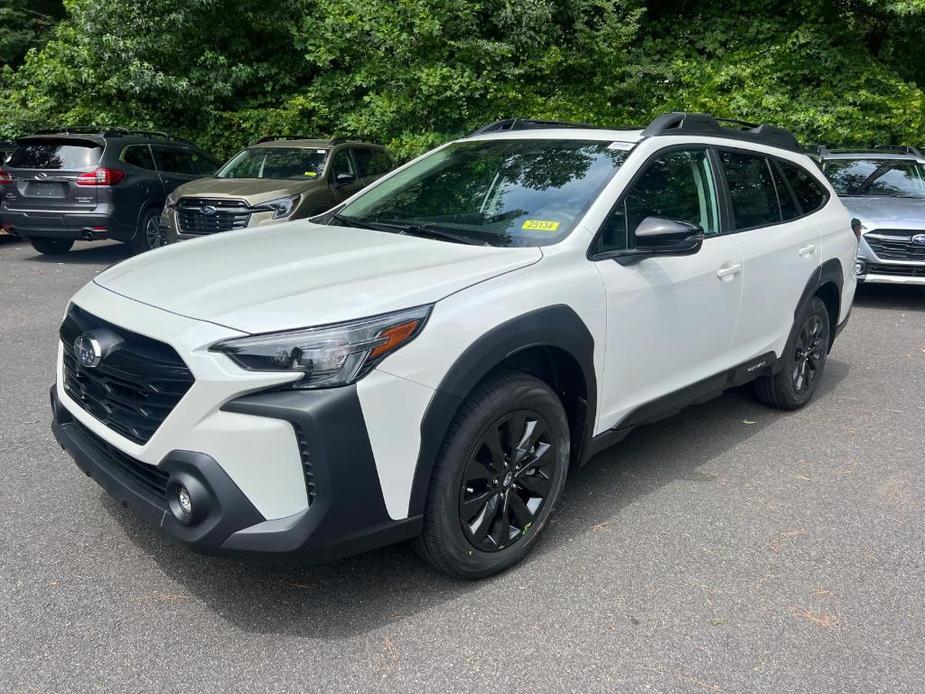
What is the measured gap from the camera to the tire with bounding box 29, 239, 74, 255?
39.4 ft

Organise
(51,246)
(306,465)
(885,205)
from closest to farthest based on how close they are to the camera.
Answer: (306,465), (885,205), (51,246)

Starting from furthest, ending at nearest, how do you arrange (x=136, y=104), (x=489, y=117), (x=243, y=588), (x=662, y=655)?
1. (x=136, y=104)
2. (x=489, y=117)
3. (x=243, y=588)
4. (x=662, y=655)

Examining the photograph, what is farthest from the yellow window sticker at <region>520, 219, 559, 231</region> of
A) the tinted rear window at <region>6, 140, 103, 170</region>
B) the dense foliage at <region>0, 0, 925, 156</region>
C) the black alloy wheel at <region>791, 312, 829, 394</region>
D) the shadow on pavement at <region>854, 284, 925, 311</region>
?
the dense foliage at <region>0, 0, 925, 156</region>

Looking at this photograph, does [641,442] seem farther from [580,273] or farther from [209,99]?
[209,99]

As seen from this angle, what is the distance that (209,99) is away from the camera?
16.7m

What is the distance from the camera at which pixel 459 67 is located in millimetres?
14648

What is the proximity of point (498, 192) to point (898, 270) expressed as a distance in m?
6.55

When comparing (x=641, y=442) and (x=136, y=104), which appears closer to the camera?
(x=641, y=442)

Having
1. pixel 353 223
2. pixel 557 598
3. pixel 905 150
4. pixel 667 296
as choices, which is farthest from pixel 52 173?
pixel 905 150

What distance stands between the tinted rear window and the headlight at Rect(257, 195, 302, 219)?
111 inches

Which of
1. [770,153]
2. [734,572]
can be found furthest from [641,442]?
[770,153]

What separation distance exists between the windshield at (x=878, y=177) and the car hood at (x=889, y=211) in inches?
9.1

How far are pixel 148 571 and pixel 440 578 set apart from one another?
113 centimetres

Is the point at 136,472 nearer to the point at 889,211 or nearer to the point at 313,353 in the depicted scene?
the point at 313,353
